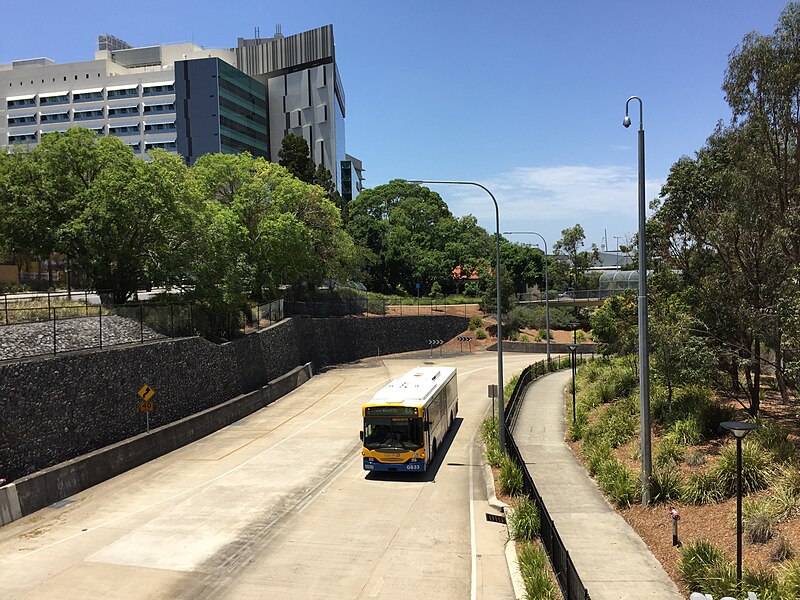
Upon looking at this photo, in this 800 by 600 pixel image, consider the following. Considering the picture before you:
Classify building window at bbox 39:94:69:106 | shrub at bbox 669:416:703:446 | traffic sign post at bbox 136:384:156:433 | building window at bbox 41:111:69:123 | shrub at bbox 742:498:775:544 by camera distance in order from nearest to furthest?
shrub at bbox 742:498:775:544
shrub at bbox 669:416:703:446
traffic sign post at bbox 136:384:156:433
building window at bbox 41:111:69:123
building window at bbox 39:94:69:106

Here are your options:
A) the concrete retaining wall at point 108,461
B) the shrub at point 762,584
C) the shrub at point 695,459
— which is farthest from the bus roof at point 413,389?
the shrub at point 762,584

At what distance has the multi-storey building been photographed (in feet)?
323

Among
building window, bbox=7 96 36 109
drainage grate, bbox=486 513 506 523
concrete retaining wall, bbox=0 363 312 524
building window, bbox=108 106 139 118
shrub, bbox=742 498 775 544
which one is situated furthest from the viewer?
building window, bbox=7 96 36 109

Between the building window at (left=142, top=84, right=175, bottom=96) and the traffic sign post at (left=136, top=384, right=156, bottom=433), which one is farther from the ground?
the building window at (left=142, top=84, right=175, bottom=96)

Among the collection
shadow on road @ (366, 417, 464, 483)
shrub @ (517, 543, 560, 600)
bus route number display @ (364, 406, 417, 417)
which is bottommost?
shadow on road @ (366, 417, 464, 483)

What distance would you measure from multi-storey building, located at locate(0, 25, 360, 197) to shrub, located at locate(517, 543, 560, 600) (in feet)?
313

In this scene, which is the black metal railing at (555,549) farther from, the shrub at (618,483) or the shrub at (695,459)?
the shrub at (695,459)

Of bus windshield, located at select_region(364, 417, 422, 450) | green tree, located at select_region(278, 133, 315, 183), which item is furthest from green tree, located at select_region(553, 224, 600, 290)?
bus windshield, located at select_region(364, 417, 422, 450)

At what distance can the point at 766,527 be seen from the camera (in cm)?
1193

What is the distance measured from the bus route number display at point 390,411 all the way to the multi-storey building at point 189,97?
86385 mm

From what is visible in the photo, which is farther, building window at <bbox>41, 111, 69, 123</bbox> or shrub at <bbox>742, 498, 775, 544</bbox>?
building window at <bbox>41, 111, 69, 123</bbox>

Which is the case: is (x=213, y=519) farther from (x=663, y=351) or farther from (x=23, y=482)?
(x=663, y=351)

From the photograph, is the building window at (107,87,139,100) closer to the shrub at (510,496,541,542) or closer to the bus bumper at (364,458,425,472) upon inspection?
the bus bumper at (364,458,425,472)

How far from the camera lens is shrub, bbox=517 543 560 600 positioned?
10656 mm
